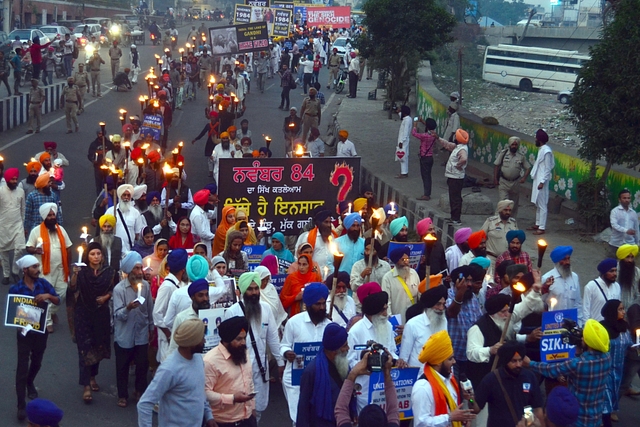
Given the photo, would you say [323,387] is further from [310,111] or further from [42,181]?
[310,111]

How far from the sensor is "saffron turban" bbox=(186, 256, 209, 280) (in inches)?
327

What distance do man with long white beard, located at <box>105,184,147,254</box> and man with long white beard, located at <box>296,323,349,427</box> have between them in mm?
5468

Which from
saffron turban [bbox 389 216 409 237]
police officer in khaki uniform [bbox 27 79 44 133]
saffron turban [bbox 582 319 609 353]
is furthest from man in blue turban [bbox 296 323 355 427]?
police officer in khaki uniform [bbox 27 79 44 133]

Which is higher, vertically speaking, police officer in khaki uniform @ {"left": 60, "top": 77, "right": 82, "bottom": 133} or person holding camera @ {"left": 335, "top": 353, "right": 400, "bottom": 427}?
person holding camera @ {"left": 335, "top": 353, "right": 400, "bottom": 427}

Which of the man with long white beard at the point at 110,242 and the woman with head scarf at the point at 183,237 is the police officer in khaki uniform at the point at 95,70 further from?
the man with long white beard at the point at 110,242

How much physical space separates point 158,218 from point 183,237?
3.55ft

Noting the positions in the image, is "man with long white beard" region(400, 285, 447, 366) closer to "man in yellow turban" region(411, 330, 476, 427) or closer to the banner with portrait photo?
"man in yellow turban" region(411, 330, 476, 427)

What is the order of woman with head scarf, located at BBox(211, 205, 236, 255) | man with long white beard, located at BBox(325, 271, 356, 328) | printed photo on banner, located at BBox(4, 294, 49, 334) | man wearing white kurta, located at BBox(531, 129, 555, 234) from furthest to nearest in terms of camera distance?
man wearing white kurta, located at BBox(531, 129, 555, 234) → woman with head scarf, located at BBox(211, 205, 236, 255) → printed photo on banner, located at BBox(4, 294, 49, 334) → man with long white beard, located at BBox(325, 271, 356, 328)

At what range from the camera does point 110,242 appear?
34.4 feet

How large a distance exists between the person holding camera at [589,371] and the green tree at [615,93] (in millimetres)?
7605

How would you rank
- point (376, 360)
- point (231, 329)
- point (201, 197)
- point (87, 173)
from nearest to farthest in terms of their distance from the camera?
1. point (376, 360)
2. point (231, 329)
3. point (201, 197)
4. point (87, 173)

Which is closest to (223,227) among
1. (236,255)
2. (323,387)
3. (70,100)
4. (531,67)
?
(236,255)

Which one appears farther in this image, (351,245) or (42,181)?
(42,181)

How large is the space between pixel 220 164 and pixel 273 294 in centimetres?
358
